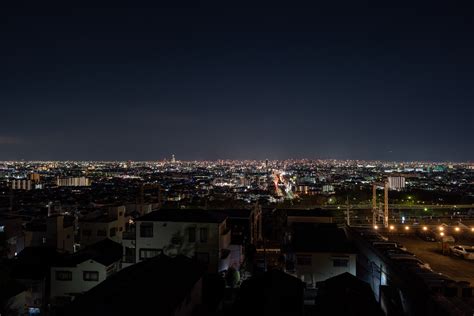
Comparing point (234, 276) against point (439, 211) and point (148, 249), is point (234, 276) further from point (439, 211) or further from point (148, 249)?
point (439, 211)

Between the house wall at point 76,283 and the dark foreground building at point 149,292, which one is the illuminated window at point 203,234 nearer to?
the dark foreground building at point 149,292

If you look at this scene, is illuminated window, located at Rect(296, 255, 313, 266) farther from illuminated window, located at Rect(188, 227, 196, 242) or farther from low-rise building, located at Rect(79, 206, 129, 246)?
low-rise building, located at Rect(79, 206, 129, 246)

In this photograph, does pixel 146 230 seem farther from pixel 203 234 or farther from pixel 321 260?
pixel 321 260

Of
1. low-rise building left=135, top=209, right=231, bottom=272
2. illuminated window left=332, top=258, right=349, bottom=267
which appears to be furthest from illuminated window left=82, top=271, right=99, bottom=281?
illuminated window left=332, top=258, right=349, bottom=267

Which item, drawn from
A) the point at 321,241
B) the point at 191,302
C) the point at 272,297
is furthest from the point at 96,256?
the point at 321,241

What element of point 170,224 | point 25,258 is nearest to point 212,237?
point 170,224

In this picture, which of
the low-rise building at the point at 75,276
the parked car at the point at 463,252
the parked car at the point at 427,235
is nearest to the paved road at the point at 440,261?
the parked car at the point at 463,252
